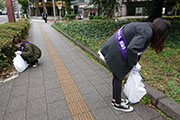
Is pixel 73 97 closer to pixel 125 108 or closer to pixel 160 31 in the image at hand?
pixel 125 108

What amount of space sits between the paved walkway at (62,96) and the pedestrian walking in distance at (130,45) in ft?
1.20

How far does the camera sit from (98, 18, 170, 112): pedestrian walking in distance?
1890 millimetres

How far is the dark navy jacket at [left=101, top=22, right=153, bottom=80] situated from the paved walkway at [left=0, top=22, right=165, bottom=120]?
846mm

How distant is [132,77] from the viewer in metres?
2.48

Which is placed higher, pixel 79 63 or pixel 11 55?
pixel 11 55

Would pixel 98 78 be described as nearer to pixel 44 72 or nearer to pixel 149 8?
pixel 44 72

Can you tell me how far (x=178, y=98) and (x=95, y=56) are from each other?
10.3ft

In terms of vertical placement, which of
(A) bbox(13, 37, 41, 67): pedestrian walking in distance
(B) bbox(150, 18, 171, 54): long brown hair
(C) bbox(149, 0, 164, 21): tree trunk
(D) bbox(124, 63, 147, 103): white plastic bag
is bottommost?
(D) bbox(124, 63, 147, 103): white plastic bag

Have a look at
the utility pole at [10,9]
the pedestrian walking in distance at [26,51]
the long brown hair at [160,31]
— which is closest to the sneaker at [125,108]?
the long brown hair at [160,31]

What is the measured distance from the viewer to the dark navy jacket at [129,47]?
187 centimetres

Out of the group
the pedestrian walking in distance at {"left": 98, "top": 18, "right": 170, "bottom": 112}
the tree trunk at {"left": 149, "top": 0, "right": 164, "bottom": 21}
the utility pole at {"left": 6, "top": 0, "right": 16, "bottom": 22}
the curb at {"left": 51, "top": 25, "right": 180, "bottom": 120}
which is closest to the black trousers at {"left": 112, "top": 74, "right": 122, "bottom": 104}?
the pedestrian walking in distance at {"left": 98, "top": 18, "right": 170, "bottom": 112}

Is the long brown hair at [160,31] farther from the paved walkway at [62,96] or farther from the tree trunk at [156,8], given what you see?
the tree trunk at [156,8]

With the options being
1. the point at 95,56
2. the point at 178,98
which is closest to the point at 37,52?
the point at 95,56

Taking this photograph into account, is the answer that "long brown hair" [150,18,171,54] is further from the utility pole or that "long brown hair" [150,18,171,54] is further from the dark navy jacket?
the utility pole
